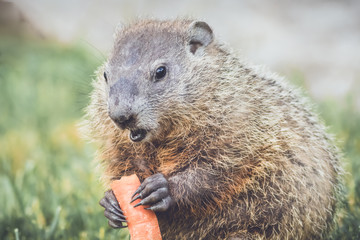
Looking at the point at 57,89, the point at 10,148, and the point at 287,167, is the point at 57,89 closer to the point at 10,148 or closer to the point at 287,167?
the point at 10,148

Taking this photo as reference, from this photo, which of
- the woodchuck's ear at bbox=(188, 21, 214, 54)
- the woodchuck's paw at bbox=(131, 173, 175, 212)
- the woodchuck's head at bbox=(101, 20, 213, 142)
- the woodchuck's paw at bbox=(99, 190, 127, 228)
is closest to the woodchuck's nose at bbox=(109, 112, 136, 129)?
the woodchuck's head at bbox=(101, 20, 213, 142)

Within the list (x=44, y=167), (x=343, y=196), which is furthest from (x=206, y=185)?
(x=44, y=167)

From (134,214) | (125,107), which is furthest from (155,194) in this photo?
(125,107)

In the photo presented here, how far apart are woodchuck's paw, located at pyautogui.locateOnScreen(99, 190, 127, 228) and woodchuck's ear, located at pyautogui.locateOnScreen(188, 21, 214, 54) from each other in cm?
95

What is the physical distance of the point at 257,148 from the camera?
235 cm

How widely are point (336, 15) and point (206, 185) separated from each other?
351 cm

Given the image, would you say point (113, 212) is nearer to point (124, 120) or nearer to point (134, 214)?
point (134, 214)

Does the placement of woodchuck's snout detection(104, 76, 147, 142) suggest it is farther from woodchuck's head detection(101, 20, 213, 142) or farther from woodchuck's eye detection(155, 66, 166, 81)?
woodchuck's eye detection(155, 66, 166, 81)

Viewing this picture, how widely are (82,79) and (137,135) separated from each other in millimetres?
2304

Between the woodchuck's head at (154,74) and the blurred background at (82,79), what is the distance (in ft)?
1.36

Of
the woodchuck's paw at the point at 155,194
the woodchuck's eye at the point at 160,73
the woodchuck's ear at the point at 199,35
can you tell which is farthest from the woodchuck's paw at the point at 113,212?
the woodchuck's ear at the point at 199,35

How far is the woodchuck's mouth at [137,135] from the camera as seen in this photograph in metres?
2.20

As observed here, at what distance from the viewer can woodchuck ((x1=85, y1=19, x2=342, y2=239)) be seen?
2.22 m

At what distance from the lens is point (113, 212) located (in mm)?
2299
